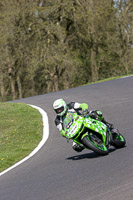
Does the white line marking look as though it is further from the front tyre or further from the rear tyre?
the rear tyre

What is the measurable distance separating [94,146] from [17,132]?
21.0 ft

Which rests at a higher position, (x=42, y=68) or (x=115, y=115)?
(x=42, y=68)

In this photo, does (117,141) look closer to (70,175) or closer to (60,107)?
(60,107)

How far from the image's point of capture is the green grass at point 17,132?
11398 mm

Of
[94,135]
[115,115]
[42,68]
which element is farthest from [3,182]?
[42,68]

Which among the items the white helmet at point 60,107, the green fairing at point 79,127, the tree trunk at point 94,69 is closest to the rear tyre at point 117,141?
the green fairing at point 79,127

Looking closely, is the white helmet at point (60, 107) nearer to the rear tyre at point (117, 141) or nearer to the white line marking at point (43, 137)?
the rear tyre at point (117, 141)

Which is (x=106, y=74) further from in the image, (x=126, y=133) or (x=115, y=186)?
(x=115, y=186)

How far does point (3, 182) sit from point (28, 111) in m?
10.1

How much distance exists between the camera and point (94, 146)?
8.72 metres

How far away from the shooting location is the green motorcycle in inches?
347

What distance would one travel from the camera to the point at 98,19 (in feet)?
124

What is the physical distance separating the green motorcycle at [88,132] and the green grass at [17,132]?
2003 mm

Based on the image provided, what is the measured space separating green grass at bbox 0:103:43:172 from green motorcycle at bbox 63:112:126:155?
2003 mm
